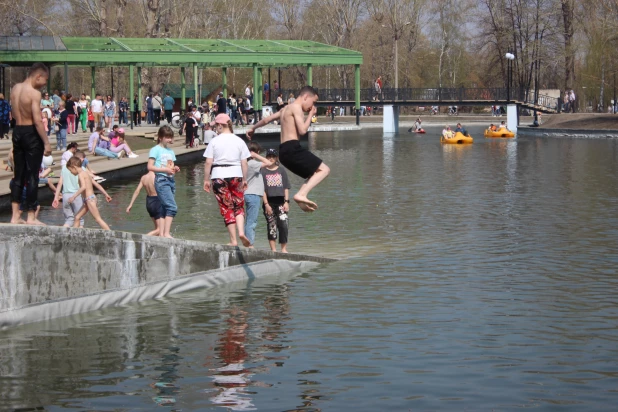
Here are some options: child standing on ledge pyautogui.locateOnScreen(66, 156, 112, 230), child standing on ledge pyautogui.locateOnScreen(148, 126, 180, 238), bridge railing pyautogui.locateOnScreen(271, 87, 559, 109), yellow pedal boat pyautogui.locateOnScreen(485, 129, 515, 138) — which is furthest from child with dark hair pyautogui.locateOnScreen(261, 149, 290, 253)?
bridge railing pyautogui.locateOnScreen(271, 87, 559, 109)

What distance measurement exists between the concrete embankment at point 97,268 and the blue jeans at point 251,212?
0.72 metres

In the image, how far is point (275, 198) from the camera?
1567cm

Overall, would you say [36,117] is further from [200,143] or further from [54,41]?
[54,41]

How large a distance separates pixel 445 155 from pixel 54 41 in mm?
19551

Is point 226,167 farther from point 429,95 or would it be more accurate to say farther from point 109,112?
point 429,95

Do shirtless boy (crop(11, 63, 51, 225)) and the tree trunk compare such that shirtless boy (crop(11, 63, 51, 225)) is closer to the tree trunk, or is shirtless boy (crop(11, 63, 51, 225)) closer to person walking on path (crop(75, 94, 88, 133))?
person walking on path (crop(75, 94, 88, 133))

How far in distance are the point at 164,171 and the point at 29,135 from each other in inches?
112

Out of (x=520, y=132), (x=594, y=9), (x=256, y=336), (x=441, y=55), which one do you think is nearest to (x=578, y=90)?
(x=594, y=9)

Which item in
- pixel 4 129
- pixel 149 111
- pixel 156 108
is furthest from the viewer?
pixel 149 111

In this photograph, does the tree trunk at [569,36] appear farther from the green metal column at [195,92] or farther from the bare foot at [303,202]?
the bare foot at [303,202]

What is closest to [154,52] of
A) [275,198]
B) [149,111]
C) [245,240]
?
[149,111]

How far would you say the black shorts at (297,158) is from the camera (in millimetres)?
13406

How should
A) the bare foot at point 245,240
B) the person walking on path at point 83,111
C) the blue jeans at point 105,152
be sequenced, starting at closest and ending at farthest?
the bare foot at point 245,240, the blue jeans at point 105,152, the person walking on path at point 83,111

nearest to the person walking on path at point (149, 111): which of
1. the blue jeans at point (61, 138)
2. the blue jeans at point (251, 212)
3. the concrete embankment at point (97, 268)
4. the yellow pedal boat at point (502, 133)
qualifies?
the yellow pedal boat at point (502, 133)
